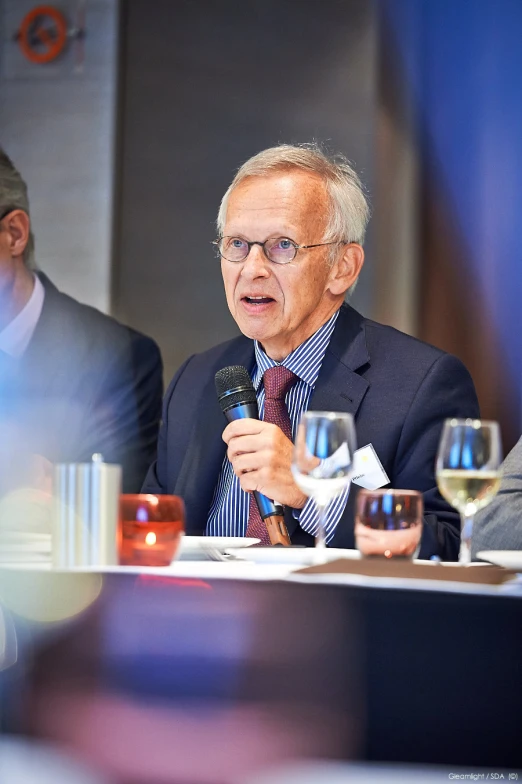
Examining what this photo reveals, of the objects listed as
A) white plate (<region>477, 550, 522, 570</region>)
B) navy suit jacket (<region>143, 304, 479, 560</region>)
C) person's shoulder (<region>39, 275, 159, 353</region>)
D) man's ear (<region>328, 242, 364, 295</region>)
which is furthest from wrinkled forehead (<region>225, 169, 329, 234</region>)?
white plate (<region>477, 550, 522, 570</region>)

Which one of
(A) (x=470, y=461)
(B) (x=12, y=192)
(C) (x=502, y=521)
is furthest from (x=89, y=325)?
(A) (x=470, y=461)

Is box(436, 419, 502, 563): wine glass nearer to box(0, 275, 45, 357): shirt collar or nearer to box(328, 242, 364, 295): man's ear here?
box(328, 242, 364, 295): man's ear

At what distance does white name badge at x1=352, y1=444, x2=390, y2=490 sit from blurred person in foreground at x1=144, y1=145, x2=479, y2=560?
0.10 meters

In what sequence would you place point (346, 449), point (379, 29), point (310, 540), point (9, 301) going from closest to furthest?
point (346, 449) < point (310, 540) < point (9, 301) < point (379, 29)

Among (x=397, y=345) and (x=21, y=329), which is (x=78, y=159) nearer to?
(x=21, y=329)

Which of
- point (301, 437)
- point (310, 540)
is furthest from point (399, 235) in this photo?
point (301, 437)

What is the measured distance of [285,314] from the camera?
2.22 metres

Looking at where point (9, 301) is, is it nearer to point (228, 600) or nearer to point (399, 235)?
point (399, 235)

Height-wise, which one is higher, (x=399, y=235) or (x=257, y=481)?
(x=399, y=235)

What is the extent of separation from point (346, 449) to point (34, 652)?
1.35ft

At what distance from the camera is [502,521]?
170cm

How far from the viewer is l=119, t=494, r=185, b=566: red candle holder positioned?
1.16 metres

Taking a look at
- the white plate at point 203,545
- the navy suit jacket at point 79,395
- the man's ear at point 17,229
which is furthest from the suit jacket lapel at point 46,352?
the white plate at point 203,545

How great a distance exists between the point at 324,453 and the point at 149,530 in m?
0.22
